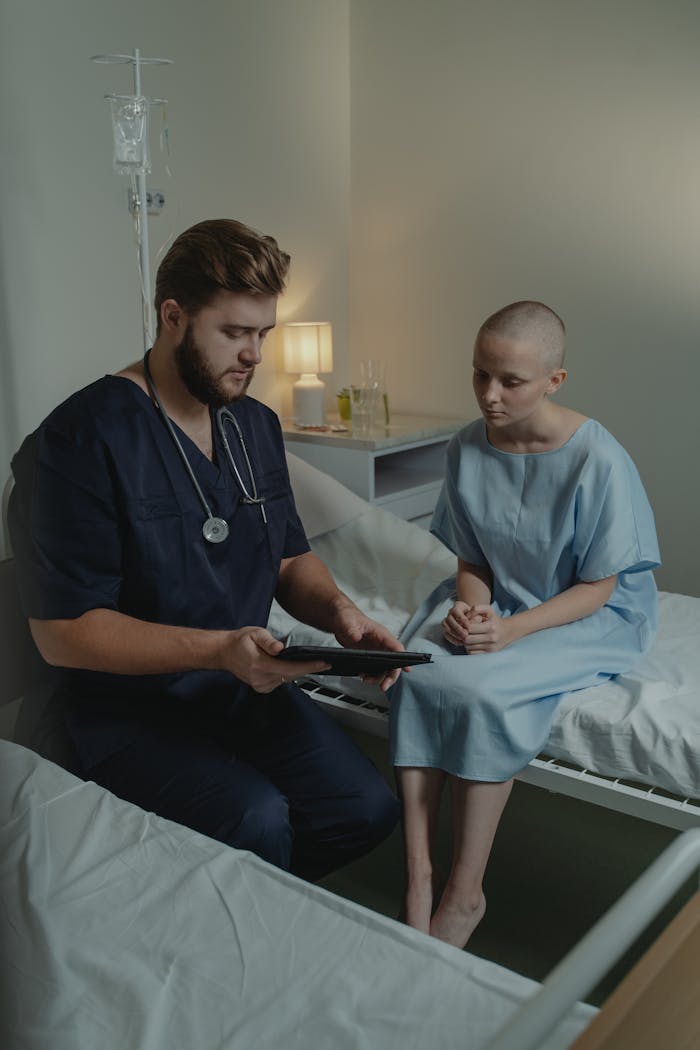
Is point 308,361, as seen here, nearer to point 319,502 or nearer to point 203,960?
point 319,502

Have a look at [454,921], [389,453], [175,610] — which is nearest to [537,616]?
[454,921]

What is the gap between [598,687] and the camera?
1.71 metres

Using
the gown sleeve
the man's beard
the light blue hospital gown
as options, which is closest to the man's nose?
the man's beard

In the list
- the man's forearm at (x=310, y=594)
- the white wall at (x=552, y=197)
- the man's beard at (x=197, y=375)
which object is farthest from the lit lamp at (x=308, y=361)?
the man's beard at (x=197, y=375)

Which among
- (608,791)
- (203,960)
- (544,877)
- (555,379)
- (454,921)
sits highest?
(555,379)

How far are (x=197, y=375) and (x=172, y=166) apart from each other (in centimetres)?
155

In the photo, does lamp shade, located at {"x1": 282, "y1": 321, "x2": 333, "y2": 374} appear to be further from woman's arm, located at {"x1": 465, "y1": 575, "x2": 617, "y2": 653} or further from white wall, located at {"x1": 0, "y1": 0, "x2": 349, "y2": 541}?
woman's arm, located at {"x1": 465, "y1": 575, "x2": 617, "y2": 653}

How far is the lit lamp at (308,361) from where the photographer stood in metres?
3.20

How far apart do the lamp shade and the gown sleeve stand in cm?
163

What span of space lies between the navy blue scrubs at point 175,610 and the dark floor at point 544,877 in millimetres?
276

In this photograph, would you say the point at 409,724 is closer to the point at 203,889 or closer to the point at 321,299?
the point at 203,889

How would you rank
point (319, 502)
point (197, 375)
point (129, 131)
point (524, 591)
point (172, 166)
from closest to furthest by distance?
point (197, 375), point (524, 591), point (129, 131), point (319, 502), point (172, 166)

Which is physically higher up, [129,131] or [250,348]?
[129,131]

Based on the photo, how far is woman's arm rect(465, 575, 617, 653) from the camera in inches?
64.7
